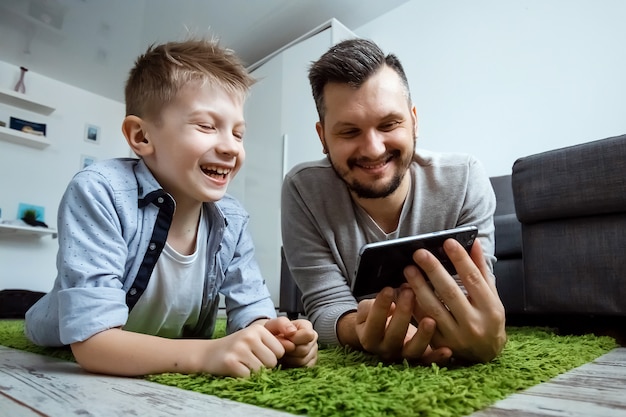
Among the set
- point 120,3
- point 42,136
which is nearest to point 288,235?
point 120,3

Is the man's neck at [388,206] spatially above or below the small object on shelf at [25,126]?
below

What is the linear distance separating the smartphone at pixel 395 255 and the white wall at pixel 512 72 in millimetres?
1982

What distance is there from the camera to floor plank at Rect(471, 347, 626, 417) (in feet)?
1.43

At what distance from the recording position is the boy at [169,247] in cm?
60

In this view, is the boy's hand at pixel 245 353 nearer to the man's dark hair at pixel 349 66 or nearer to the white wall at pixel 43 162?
the man's dark hair at pixel 349 66

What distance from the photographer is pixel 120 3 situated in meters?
2.92

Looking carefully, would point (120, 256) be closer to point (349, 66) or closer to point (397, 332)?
point (397, 332)

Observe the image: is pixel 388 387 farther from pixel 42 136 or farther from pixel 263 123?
pixel 42 136

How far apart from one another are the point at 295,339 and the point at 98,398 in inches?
9.9

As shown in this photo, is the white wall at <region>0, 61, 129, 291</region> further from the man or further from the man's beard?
the man's beard

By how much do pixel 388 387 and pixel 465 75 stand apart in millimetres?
2568

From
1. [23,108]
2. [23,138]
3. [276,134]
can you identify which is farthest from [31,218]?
[276,134]

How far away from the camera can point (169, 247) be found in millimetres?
823

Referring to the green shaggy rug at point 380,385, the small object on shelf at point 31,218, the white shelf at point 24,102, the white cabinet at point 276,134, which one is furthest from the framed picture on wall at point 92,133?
the green shaggy rug at point 380,385
